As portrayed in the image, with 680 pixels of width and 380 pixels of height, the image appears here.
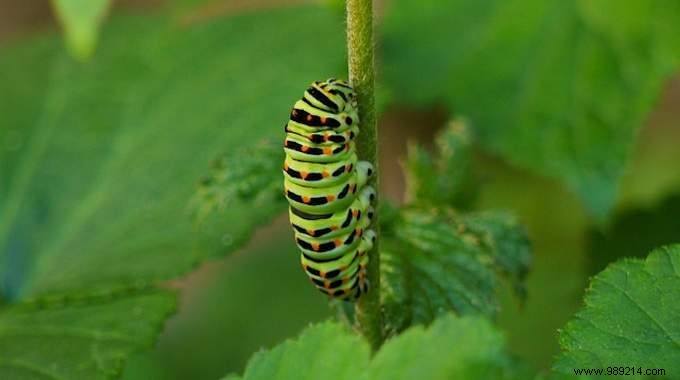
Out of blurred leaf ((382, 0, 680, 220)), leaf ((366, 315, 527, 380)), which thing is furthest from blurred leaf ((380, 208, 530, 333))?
blurred leaf ((382, 0, 680, 220))

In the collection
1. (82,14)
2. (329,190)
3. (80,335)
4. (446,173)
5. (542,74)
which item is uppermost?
(82,14)

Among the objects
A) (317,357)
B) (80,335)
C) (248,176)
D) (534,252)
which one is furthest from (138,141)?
(317,357)

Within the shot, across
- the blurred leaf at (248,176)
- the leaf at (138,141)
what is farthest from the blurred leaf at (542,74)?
the blurred leaf at (248,176)

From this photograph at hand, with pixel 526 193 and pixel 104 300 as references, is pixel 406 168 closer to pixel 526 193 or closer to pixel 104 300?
pixel 104 300

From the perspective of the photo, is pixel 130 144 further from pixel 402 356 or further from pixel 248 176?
pixel 402 356

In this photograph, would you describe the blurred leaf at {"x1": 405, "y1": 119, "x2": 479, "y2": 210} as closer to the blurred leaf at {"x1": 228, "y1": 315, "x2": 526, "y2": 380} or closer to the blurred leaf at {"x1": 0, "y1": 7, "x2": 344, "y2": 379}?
the blurred leaf at {"x1": 0, "y1": 7, "x2": 344, "y2": 379}

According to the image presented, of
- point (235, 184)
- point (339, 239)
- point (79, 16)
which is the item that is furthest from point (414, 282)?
point (79, 16)

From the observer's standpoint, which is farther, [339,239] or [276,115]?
[276,115]
